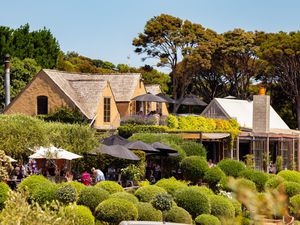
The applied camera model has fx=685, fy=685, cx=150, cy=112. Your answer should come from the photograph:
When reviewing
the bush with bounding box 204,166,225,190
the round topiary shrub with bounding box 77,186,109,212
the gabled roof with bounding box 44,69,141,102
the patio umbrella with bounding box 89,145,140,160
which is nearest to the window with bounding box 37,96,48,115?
the gabled roof with bounding box 44,69,141,102

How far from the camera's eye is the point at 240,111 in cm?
4931

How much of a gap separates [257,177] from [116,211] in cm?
Answer: 1315

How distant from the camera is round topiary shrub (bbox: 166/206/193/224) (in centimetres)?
2241

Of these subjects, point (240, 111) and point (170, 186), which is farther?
point (240, 111)

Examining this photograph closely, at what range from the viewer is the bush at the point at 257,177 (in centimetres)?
3253

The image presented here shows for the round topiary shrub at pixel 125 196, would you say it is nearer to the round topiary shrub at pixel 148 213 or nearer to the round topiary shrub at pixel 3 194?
the round topiary shrub at pixel 148 213

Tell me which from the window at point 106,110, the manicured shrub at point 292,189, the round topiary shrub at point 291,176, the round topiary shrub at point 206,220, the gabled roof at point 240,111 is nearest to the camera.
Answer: the round topiary shrub at point 206,220

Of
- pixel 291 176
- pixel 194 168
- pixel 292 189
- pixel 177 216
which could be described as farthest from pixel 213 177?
pixel 177 216

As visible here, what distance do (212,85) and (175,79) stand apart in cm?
821

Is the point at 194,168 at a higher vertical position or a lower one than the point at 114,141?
lower

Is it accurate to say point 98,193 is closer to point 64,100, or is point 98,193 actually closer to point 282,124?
point 64,100

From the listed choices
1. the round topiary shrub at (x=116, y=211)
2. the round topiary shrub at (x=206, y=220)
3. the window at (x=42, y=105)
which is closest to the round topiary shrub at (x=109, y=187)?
the round topiary shrub at (x=116, y=211)

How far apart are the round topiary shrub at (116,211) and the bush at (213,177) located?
34.4 feet

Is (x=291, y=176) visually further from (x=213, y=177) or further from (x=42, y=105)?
(x=42, y=105)
